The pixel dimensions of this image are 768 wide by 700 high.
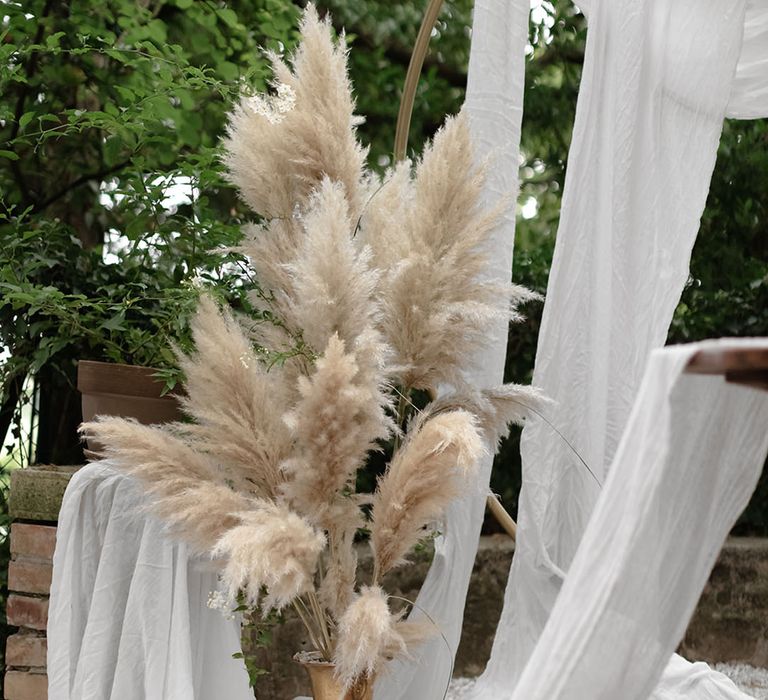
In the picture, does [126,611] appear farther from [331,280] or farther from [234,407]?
[331,280]

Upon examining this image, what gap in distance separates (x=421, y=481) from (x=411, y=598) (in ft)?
4.00

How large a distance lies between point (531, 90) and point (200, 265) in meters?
1.69

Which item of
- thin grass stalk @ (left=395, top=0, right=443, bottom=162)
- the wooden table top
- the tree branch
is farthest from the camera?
the tree branch

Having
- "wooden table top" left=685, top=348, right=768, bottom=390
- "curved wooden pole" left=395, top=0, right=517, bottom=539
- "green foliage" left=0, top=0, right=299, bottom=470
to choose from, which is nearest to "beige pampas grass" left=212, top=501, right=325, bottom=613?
"green foliage" left=0, top=0, right=299, bottom=470

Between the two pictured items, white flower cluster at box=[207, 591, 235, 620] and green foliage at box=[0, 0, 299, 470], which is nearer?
white flower cluster at box=[207, 591, 235, 620]

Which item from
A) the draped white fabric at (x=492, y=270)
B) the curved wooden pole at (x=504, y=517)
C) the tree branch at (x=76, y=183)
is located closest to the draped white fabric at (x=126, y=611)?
the draped white fabric at (x=492, y=270)

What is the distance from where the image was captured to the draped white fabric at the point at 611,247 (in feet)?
7.36

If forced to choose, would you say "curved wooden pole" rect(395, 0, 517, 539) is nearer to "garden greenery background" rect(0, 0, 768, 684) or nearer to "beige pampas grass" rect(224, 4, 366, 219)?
"garden greenery background" rect(0, 0, 768, 684)

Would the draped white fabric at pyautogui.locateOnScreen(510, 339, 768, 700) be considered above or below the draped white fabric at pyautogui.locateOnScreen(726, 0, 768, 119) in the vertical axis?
below

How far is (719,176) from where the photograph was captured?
134 inches

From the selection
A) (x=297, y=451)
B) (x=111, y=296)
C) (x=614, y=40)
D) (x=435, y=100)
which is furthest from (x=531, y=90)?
(x=297, y=451)

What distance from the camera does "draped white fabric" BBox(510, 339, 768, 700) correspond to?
1117 mm

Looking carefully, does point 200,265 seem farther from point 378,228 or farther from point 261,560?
point 261,560

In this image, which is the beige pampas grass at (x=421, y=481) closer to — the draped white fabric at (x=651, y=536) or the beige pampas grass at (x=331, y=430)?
the beige pampas grass at (x=331, y=430)
